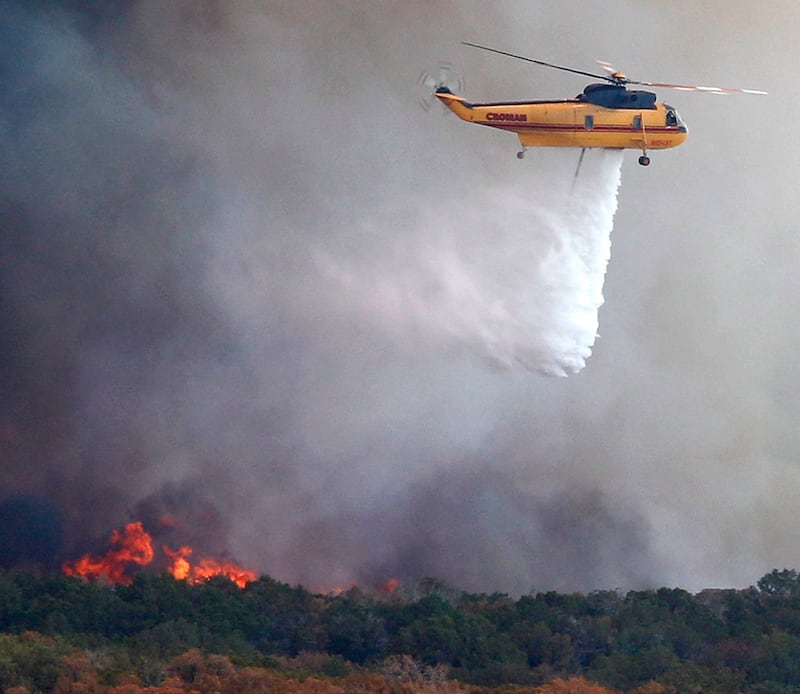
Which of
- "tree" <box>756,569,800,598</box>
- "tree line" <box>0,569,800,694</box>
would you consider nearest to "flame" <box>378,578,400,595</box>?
"tree line" <box>0,569,800,694</box>

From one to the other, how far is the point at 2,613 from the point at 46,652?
587 cm

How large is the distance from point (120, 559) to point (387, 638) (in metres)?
8.80

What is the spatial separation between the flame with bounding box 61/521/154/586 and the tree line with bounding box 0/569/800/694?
166cm

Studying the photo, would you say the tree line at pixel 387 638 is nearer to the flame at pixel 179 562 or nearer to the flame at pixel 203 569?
the flame at pixel 203 569

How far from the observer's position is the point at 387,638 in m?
41.6

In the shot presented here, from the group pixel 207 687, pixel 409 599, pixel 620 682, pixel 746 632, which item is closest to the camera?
pixel 207 687

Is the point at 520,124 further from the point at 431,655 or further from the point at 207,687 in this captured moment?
the point at 207,687

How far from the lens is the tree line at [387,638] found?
37.1 m

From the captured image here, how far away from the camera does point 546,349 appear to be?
46438 millimetres

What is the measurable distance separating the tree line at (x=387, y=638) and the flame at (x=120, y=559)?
166 cm

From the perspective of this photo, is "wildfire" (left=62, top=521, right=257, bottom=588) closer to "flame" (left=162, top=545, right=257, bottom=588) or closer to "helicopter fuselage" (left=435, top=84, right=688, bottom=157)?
"flame" (left=162, top=545, right=257, bottom=588)

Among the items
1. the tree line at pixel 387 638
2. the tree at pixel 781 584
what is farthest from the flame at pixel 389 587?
the tree at pixel 781 584

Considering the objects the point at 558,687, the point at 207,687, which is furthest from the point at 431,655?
the point at 207,687

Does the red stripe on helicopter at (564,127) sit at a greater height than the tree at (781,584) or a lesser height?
A: greater
